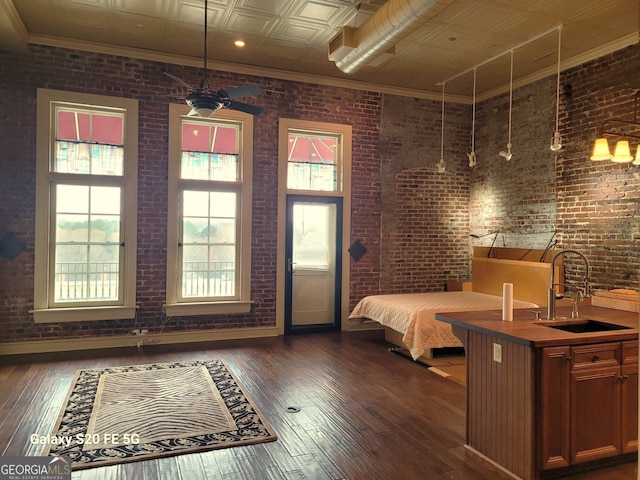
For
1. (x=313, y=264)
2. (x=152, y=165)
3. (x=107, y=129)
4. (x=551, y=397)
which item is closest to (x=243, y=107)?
(x=152, y=165)

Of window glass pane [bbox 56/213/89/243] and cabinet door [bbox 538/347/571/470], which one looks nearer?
cabinet door [bbox 538/347/571/470]

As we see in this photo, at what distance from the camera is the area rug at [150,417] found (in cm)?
310

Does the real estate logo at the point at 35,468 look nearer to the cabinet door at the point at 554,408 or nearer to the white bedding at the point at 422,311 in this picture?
the cabinet door at the point at 554,408

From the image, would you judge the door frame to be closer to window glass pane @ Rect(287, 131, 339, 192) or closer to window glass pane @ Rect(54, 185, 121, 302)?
window glass pane @ Rect(287, 131, 339, 192)

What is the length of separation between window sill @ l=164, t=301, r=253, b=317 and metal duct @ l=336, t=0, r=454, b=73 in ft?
11.0

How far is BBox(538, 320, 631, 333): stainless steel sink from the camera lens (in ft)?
10.5

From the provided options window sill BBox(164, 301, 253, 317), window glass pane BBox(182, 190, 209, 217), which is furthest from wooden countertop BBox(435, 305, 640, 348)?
window glass pane BBox(182, 190, 209, 217)

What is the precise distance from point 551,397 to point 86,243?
5.32m

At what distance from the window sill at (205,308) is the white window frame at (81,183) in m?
0.48

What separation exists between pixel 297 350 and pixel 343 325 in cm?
135

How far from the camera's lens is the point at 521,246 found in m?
6.78

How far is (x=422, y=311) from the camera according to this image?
532 cm

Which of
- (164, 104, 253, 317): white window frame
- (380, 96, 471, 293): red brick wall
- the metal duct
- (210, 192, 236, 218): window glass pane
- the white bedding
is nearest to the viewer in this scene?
the metal duct

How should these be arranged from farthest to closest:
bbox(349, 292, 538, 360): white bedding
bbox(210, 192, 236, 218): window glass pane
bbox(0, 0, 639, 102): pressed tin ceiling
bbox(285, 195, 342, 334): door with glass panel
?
1. bbox(285, 195, 342, 334): door with glass panel
2. bbox(210, 192, 236, 218): window glass pane
3. bbox(349, 292, 538, 360): white bedding
4. bbox(0, 0, 639, 102): pressed tin ceiling
